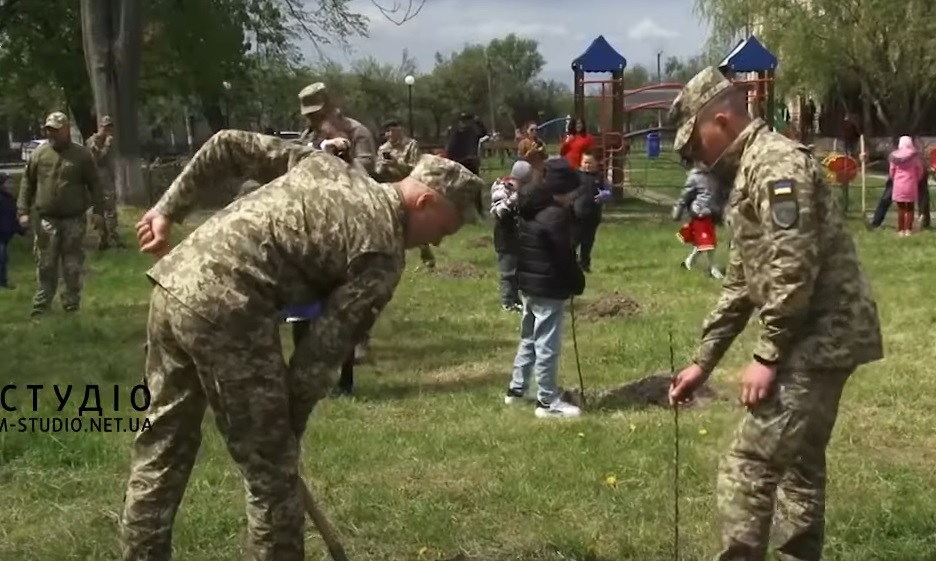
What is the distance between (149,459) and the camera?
4.73 metres

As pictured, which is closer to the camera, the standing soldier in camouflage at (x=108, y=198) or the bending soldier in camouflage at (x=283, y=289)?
the bending soldier in camouflage at (x=283, y=289)

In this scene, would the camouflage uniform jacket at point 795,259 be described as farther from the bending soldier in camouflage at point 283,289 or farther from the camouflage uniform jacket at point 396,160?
the camouflage uniform jacket at point 396,160

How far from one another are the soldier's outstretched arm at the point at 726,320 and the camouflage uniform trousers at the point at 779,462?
305 millimetres

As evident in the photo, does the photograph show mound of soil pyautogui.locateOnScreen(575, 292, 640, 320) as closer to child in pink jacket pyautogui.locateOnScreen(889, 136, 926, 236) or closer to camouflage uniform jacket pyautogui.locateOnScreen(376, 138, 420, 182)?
camouflage uniform jacket pyautogui.locateOnScreen(376, 138, 420, 182)

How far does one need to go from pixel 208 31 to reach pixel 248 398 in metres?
34.3

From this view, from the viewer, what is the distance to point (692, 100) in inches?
182

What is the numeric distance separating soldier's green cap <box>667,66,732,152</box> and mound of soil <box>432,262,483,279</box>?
37.0 feet

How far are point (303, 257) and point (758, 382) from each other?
1.61 meters

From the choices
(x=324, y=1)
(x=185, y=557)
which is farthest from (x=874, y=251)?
(x=324, y=1)

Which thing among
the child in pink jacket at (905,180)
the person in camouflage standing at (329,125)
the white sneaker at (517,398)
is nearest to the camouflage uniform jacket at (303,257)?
the person in camouflage standing at (329,125)

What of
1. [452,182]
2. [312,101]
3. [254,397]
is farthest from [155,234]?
[312,101]

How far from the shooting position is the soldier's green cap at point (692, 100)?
4617 millimetres

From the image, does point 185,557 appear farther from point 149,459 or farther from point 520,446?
point 520,446

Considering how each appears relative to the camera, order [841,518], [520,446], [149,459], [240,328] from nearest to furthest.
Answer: [240,328] < [149,459] < [841,518] < [520,446]
